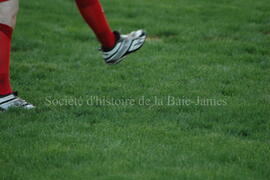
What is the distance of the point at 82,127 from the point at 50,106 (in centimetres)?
69

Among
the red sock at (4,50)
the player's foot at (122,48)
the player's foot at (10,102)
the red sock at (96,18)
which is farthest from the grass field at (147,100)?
the red sock at (96,18)

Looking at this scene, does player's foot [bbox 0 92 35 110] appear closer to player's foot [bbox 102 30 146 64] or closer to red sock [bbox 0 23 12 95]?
red sock [bbox 0 23 12 95]

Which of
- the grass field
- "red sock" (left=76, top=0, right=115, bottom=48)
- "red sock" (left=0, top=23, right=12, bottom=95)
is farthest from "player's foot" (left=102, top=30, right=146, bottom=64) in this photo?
"red sock" (left=0, top=23, right=12, bottom=95)

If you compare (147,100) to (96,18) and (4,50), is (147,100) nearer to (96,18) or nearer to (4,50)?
(96,18)

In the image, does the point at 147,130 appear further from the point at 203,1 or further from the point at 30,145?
the point at 203,1

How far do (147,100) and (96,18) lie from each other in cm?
108

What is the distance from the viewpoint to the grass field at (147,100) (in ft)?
13.5

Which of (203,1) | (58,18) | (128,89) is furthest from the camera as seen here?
(203,1)

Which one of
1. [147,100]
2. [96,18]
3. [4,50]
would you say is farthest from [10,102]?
[147,100]

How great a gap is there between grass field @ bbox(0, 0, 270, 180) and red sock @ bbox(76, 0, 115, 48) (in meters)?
0.70

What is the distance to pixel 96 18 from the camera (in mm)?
4988

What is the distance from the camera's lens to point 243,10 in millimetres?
9688

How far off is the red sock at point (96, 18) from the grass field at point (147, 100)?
0.70 meters

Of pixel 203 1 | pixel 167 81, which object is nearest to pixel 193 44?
pixel 167 81
